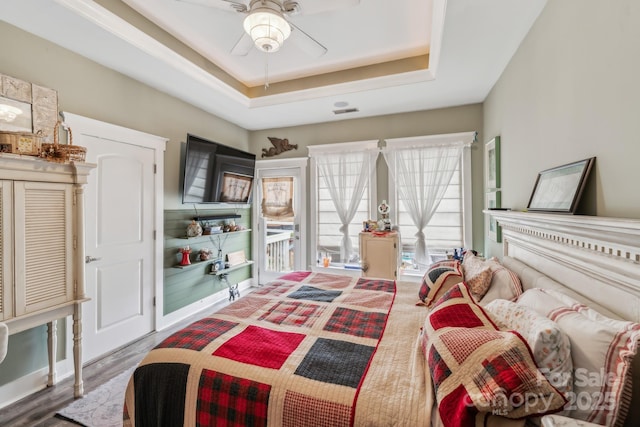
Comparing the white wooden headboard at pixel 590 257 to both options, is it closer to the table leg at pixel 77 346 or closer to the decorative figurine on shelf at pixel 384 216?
the decorative figurine on shelf at pixel 384 216

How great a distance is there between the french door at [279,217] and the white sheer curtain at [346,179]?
1.39 feet

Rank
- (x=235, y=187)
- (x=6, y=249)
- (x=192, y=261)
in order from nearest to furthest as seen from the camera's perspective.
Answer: (x=6, y=249), (x=192, y=261), (x=235, y=187)

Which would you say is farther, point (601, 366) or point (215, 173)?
point (215, 173)

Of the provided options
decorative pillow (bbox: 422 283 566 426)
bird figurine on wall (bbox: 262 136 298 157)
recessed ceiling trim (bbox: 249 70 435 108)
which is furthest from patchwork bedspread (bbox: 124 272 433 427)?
bird figurine on wall (bbox: 262 136 298 157)

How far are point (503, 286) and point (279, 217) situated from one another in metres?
3.43

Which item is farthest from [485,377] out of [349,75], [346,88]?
[349,75]

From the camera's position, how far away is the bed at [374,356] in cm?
90

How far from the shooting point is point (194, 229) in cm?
350

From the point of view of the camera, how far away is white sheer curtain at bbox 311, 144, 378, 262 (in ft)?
13.3

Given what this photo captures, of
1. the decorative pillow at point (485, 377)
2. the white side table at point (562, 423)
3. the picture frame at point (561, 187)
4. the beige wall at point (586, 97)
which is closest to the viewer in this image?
the white side table at point (562, 423)

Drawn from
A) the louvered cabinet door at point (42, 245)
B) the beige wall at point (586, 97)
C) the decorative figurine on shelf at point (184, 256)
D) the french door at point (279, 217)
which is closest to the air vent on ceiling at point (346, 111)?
the french door at point (279, 217)

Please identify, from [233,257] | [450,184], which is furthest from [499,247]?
[233,257]

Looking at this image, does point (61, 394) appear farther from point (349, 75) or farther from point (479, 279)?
point (349, 75)

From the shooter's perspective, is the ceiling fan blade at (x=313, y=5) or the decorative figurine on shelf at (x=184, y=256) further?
the decorative figurine on shelf at (x=184, y=256)
